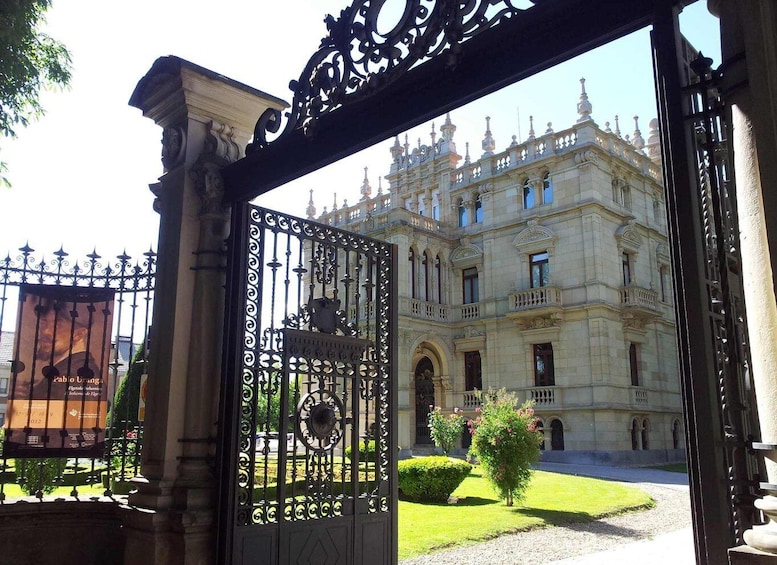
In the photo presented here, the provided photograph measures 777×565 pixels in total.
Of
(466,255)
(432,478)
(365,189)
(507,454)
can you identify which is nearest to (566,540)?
(507,454)

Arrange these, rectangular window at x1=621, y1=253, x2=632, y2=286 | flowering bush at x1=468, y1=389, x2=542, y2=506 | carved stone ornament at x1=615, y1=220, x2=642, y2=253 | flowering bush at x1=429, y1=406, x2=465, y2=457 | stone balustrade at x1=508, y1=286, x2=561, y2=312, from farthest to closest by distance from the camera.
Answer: rectangular window at x1=621, y1=253, x2=632, y2=286, carved stone ornament at x1=615, y1=220, x2=642, y2=253, stone balustrade at x1=508, y1=286, x2=561, y2=312, flowering bush at x1=429, y1=406, x2=465, y2=457, flowering bush at x1=468, y1=389, x2=542, y2=506

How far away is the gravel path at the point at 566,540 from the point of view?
8492 mm

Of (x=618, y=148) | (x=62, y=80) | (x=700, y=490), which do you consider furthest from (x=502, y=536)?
(x=618, y=148)

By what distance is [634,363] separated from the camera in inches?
1034

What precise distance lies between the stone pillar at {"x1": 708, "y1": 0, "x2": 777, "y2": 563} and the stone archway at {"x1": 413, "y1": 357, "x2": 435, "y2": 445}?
26.6 m

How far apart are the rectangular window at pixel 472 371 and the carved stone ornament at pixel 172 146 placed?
77.6 feet

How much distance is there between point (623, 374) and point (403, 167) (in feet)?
46.3

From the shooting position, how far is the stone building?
2473cm

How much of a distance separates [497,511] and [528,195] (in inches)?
702

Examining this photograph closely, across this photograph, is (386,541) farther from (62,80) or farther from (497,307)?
(497,307)

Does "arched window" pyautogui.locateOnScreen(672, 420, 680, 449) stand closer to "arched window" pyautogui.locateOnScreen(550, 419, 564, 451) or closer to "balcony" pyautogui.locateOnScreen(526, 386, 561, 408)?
"arched window" pyautogui.locateOnScreen(550, 419, 564, 451)

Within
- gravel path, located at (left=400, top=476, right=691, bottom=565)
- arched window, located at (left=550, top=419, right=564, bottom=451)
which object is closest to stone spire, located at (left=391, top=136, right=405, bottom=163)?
arched window, located at (left=550, top=419, right=564, bottom=451)

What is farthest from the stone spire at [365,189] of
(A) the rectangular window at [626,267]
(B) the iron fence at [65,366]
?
(B) the iron fence at [65,366]

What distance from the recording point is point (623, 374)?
81.5 feet
